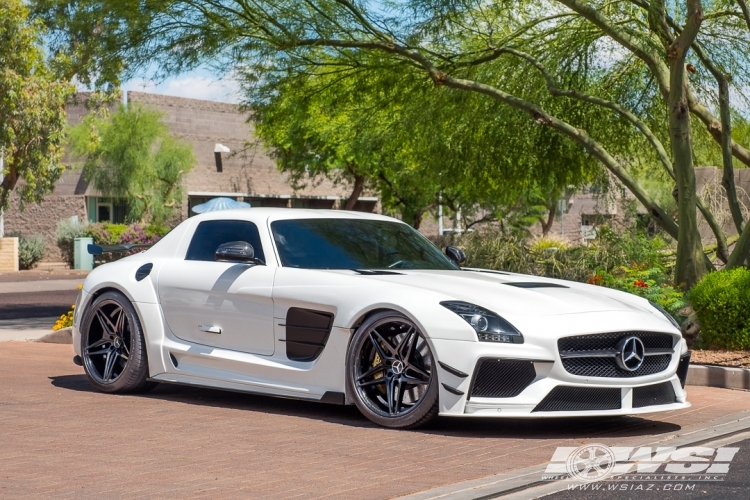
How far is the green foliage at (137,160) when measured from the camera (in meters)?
44.2

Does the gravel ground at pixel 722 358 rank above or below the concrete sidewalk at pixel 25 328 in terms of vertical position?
below

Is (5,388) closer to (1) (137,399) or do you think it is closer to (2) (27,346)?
(1) (137,399)

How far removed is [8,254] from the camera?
1554 inches

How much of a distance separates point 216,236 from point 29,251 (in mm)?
33526

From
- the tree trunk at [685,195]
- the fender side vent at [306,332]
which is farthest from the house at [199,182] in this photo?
the fender side vent at [306,332]

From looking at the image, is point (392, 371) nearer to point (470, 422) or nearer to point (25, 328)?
point (470, 422)

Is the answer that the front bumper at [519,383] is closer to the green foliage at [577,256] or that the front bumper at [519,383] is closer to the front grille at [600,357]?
the front grille at [600,357]

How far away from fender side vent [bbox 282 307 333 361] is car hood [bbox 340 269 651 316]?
43 centimetres

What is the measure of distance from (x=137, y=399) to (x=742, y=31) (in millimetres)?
11158

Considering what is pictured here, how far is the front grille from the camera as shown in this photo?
277 inches

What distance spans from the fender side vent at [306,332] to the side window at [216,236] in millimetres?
909

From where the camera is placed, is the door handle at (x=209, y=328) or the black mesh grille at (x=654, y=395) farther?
the door handle at (x=209, y=328)

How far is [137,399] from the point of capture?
29.0 feet

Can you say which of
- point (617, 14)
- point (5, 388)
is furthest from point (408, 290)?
point (617, 14)
